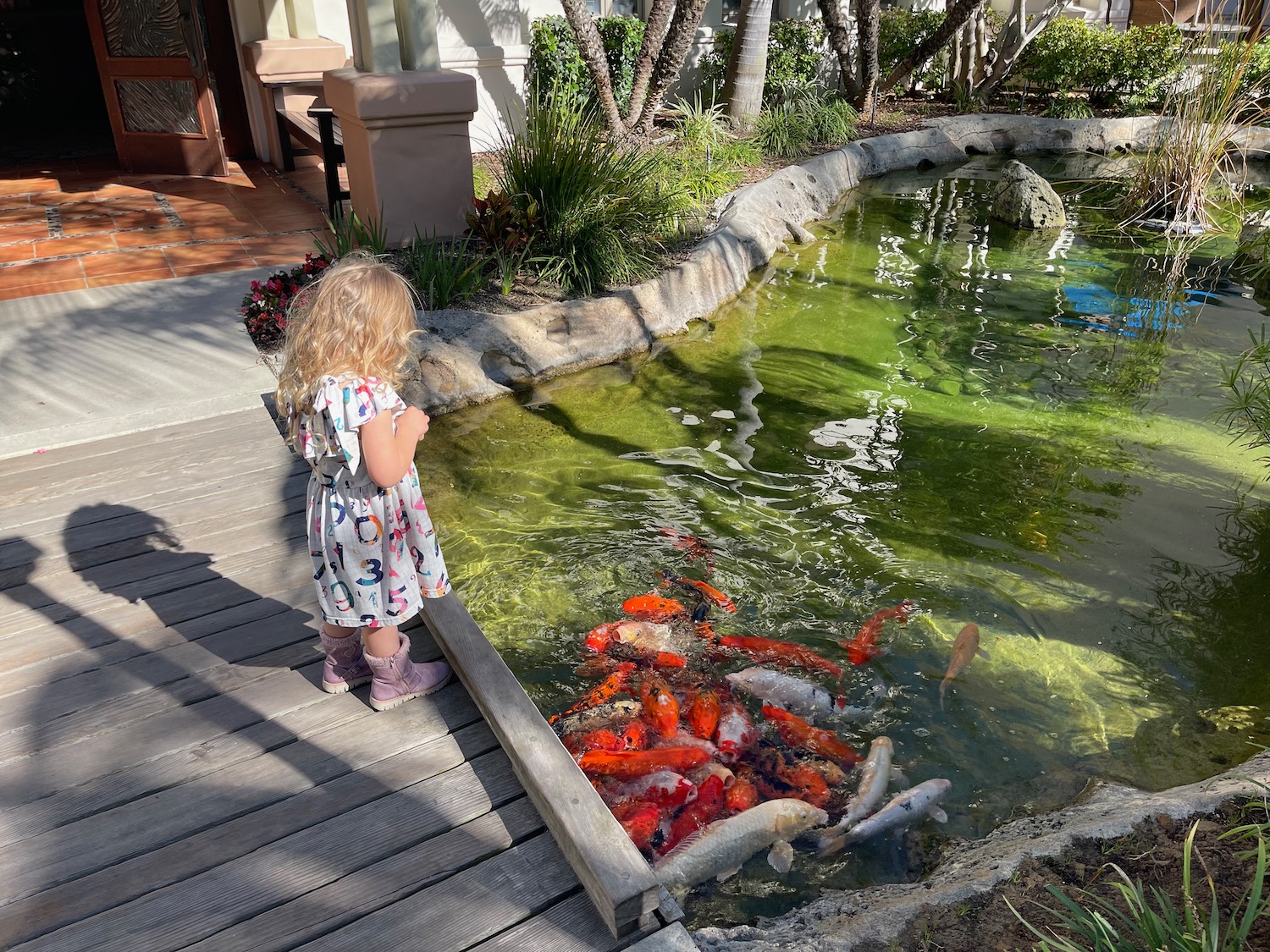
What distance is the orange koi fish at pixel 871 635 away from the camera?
375cm

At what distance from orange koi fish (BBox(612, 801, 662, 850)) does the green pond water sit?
0.83ft

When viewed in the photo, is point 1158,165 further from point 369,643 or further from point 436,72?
point 369,643

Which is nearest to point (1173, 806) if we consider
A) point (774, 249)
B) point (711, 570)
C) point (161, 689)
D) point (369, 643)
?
point (711, 570)

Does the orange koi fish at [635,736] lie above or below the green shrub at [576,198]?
below

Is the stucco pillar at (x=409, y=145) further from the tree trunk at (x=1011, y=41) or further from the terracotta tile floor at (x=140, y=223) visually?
the tree trunk at (x=1011, y=41)

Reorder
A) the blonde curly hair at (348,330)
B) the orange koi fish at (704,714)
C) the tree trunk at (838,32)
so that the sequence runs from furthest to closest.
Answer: the tree trunk at (838,32)
the orange koi fish at (704,714)
the blonde curly hair at (348,330)

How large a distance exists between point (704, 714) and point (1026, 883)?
1194 mm

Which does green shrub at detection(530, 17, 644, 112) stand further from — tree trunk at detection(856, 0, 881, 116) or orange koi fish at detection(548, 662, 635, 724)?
orange koi fish at detection(548, 662, 635, 724)

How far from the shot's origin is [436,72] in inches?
249

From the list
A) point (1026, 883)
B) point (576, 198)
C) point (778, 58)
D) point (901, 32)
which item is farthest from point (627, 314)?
point (901, 32)

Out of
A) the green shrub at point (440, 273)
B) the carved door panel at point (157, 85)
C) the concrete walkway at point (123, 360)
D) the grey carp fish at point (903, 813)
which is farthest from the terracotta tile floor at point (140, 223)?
the grey carp fish at point (903, 813)

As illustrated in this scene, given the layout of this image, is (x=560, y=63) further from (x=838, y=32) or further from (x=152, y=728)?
(x=152, y=728)

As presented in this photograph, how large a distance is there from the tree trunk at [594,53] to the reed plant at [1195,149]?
16.7 feet

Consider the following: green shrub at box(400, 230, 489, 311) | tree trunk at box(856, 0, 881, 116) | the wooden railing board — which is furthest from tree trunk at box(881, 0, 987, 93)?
the wooden railing board
